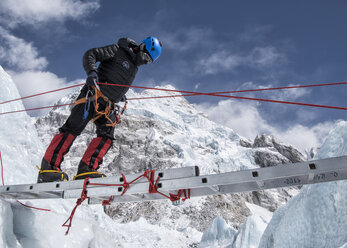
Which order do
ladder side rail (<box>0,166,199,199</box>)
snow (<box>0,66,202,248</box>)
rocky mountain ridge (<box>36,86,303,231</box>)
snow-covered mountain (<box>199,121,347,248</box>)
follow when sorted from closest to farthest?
ladder side rail (<box>0,166,199,199</box>) < snow (<box>0,66,202,248</box>) < snow-covered mountain (<box>199,121,347,248</box>) < rocky mountain ridge (<box>36,86,303,231</box>)

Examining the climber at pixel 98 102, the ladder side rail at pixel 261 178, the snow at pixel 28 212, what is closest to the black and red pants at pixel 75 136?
the climber at pixel 98 102

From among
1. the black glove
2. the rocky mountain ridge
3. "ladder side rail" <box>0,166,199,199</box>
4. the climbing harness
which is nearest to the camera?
"ladder side rail" <box>0,166,199,199</box>

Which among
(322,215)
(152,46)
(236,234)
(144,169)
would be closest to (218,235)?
(236,234)

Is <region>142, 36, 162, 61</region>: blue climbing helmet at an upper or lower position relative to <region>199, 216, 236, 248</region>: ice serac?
upper

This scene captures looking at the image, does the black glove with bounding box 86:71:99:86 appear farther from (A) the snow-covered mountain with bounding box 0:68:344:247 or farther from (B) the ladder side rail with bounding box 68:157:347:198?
(A) the snow-covered mountain with bounding box 0:68:344:247

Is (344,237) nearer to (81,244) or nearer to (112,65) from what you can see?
(81,244)

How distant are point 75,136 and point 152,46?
1.50 meters

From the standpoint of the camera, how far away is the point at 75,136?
3.09 meters

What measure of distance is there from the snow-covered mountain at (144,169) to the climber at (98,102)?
65 centimetres

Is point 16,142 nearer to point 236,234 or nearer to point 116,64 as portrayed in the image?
point 116,64

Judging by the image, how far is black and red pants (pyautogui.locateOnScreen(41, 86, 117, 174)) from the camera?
2.85 meters

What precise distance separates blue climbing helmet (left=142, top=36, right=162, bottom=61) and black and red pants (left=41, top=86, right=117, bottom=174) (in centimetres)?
91

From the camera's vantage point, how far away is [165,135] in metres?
61.2

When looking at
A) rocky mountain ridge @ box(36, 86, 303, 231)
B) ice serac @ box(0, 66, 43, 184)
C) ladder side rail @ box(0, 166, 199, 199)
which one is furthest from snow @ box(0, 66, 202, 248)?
rocky mountain ridge @ box(36, 86, 303, 231)
